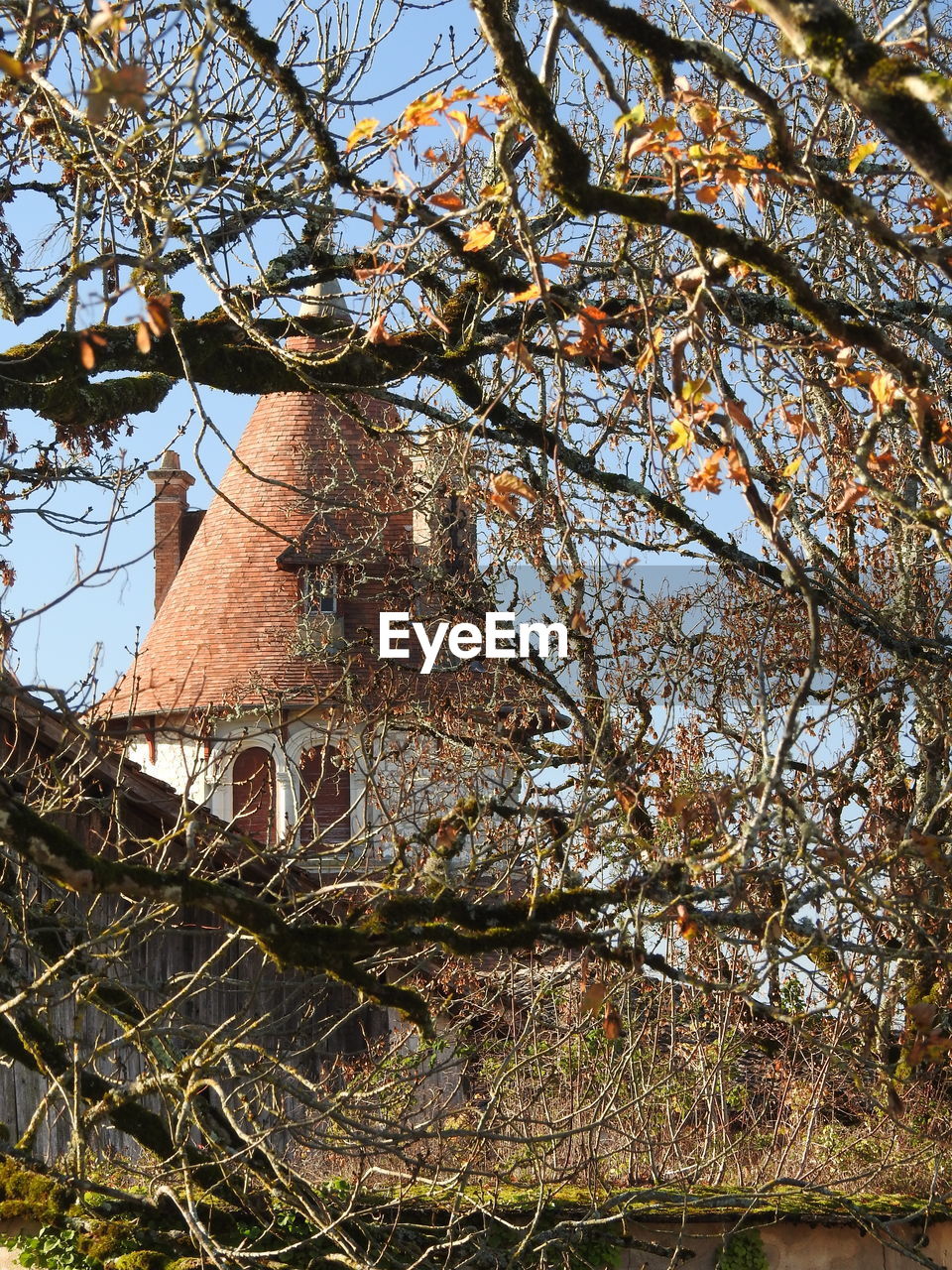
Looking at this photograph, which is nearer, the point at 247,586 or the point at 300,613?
the point at 300,613

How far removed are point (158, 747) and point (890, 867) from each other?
59.8 feet

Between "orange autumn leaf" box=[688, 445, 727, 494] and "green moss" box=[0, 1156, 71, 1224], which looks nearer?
"orange autumn leaf" box=[688, 445, 727, 494]

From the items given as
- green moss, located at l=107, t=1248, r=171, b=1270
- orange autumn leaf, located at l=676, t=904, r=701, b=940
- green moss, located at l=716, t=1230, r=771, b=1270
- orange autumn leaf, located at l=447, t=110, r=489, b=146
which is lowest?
Result: green moss, located at l=716, t=1230, r=771, b=1270

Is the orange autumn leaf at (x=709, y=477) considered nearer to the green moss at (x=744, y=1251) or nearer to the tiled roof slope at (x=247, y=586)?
the green moss at (x=744, y=1251)

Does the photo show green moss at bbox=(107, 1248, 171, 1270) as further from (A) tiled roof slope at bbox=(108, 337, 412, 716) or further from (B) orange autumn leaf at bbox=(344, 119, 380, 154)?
(A) tiled roof slope at bbox=(108, 337, 412, 716)

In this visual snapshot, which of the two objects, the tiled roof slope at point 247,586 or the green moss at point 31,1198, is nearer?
the green moss at point 31,1198

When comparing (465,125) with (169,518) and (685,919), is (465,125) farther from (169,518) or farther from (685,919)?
(169,518)

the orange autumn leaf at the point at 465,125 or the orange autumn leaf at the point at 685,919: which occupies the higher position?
the orange autumn leaf at the point at 465,125

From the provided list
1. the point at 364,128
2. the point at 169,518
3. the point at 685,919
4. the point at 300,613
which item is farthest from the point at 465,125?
the point at 169,518

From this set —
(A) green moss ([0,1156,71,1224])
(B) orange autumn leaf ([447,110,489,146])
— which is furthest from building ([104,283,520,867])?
(B) orange autumn leaf ([447,110,489,146])

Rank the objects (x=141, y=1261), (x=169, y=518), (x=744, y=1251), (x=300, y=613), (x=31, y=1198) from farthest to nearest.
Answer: (x=169, y=518) < (x=300, y=613) < (x=744, y=1251) < (x=31, y=1198) < (x=141, y=1261)

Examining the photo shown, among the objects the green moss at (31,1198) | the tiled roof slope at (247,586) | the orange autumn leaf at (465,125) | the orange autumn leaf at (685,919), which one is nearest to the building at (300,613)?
the tiled roof slope at (247,586)

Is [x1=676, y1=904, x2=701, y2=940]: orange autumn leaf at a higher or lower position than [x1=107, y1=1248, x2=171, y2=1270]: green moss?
higher

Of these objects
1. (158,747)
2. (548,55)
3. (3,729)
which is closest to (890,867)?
(548,55)
